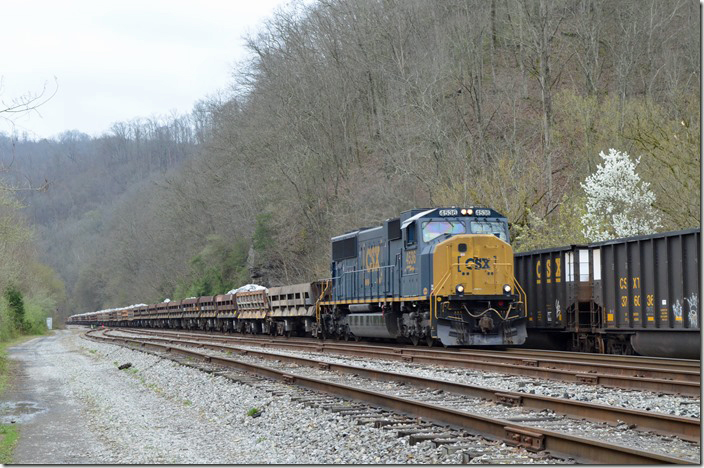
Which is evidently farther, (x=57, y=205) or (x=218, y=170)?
(x=57, y=205)

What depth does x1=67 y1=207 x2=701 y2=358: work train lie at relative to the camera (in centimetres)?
1734

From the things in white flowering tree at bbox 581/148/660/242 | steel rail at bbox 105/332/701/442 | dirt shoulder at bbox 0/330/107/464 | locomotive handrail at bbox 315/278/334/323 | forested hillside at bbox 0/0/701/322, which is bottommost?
dirt shoulder at bbox 0/330/107/464

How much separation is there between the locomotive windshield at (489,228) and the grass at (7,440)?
13213 mm

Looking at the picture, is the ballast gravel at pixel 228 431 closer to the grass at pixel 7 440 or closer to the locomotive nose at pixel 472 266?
the grass at pixel 7 440

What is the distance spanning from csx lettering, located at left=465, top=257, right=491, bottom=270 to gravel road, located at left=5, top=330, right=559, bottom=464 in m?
7.45

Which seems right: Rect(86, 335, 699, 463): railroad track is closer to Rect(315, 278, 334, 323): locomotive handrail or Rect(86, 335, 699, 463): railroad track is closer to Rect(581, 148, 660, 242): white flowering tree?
Rect(315, 278, 334, 323): locomotive handrail

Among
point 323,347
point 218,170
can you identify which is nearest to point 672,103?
point 323,347

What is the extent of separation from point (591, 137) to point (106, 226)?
118 m

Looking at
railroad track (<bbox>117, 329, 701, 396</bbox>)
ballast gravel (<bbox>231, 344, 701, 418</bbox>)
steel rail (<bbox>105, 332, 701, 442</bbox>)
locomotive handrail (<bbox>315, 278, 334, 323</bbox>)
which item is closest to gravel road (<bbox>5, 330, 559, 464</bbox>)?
steel rail (<bbox>105, 332, 701, 442</bbox>)

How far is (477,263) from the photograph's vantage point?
21.1 meters

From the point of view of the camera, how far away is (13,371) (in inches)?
925

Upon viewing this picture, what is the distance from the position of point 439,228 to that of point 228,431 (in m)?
12.1

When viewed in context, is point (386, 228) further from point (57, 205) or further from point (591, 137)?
point (57, 205)

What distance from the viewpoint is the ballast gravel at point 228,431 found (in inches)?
333
